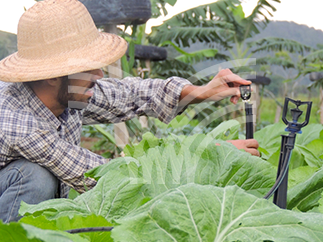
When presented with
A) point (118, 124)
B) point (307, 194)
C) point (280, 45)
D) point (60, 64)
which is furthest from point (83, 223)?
point (280, 45)

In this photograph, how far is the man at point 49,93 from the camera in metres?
1.27

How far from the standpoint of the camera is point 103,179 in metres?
0.61

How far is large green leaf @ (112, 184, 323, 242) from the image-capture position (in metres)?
0.41

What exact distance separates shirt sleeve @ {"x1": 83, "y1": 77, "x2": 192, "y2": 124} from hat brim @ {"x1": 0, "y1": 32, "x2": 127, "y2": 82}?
32 cm

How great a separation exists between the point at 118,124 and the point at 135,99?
1652 mm

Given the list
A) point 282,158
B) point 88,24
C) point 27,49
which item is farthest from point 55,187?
point 282,158

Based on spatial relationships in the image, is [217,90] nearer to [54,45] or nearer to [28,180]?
[54,45]

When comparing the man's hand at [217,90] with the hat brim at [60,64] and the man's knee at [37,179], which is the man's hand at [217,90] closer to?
the hat brim at [60,64]

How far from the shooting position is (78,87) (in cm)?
138

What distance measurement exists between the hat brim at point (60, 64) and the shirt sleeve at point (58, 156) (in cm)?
23

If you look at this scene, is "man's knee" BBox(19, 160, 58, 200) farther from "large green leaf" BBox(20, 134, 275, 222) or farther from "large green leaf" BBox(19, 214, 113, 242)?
"large green leaf" BBox(19, 214, 113, 242)

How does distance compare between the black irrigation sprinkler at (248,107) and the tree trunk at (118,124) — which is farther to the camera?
the tree trunk at (118,124)

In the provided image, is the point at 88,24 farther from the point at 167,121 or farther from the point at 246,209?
the point at 246,209

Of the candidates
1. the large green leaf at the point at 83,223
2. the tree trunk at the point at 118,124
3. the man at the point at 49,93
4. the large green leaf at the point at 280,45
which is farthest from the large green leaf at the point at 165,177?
the large green leaf at the point at 280,45
